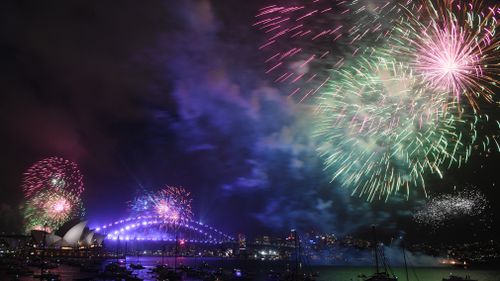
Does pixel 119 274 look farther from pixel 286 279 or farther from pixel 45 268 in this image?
pixel 286 279

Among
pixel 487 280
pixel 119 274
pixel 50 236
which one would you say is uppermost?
pixel 50 236

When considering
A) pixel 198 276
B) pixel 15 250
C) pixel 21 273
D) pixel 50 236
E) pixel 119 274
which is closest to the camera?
pixel 21 273

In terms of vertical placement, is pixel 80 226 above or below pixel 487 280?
above

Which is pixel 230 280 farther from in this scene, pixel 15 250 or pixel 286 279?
pixel 15 250

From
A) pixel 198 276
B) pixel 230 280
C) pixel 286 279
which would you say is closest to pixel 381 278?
pixel 286 279

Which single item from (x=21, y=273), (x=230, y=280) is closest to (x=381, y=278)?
(x=230, y=280)

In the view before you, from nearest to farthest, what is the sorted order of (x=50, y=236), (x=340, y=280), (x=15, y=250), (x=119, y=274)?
1. (x=119, y=274)
2. (x=340, y=280)
3. (x=50, y=236)
4. (x=15, y=250)

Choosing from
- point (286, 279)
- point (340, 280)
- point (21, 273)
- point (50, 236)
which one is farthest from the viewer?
point (50, 236)

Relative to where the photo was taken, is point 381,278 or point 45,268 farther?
point 45,268

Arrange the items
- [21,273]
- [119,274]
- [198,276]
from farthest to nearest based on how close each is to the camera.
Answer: [198,276]
[119,274]
[21,273]
